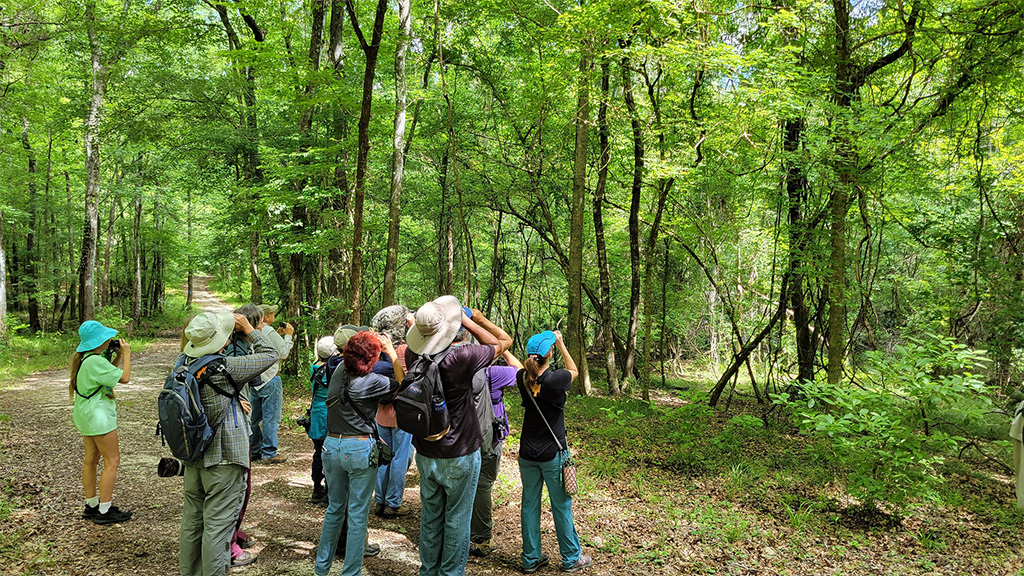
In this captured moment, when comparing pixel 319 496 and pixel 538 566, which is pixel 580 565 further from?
pixel 319 496

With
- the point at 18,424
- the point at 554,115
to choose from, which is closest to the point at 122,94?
the point at 18,424

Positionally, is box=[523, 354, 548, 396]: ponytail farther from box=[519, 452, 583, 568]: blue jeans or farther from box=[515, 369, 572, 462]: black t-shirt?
box=[519, 452, 583, 568]: blue jeans

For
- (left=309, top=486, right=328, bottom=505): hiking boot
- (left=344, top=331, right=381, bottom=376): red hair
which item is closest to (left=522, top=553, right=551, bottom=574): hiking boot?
(left=344, top=331, right=381, bottom=376): red hair

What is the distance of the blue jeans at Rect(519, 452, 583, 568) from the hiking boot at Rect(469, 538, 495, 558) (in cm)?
42

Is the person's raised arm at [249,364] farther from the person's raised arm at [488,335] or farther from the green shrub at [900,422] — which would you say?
the green shrub at [900,422]

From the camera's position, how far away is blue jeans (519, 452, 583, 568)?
433cm

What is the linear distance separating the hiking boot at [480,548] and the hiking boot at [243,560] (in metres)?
1.90

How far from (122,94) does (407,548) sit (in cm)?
1472

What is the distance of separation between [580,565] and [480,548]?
36.9 inches

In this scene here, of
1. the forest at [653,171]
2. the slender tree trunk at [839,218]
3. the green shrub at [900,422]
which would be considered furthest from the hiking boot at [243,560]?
the slender tree trunk at [839,218]

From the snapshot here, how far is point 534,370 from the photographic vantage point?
438 centimetres

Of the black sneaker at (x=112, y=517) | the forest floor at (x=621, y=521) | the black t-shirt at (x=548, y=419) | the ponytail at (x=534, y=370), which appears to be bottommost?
the forest floor at (x=621, y=521)

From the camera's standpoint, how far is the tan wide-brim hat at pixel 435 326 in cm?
350

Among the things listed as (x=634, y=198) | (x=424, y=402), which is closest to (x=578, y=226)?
(x=634, y=198)
